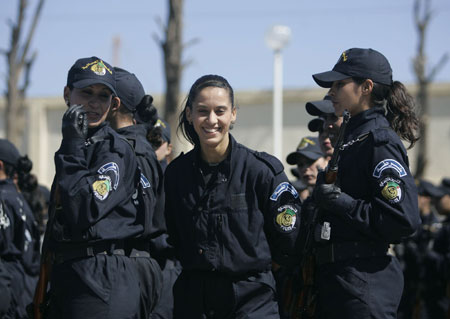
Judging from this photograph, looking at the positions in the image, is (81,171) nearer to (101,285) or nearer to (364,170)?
(101,285)

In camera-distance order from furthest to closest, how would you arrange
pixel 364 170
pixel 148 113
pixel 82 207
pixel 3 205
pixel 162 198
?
1. pixel 3 205
2. pixel 148 113
3. pixel 162 198
4. pixel 364 170
5. pixel 82 207

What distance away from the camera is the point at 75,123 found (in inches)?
166

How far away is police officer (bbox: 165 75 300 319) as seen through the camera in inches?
166

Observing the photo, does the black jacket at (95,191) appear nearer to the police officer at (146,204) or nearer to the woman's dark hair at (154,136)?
the police officer at (146,204)

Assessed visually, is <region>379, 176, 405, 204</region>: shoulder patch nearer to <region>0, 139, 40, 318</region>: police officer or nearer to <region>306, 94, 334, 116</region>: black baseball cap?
<region>306, 94, 334, 116</region>: black baseball cap

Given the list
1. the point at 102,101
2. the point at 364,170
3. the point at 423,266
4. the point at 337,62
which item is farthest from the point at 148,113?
the point at 423,266

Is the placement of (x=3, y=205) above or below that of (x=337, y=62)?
below

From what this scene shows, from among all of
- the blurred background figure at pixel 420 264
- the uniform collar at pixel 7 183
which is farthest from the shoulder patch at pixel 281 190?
the blurred background figure at pixel 420 264

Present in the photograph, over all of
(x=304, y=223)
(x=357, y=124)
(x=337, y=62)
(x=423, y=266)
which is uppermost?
(x=337, y=62)

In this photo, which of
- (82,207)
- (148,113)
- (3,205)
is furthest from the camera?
(3,205)

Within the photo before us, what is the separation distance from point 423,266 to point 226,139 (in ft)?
23.7

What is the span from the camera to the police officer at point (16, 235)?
707cm

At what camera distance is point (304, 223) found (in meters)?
4.54

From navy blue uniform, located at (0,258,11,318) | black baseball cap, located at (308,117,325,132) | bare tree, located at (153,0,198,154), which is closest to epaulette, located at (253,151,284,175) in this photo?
black baseball cap, located at (308,117,325,132)
